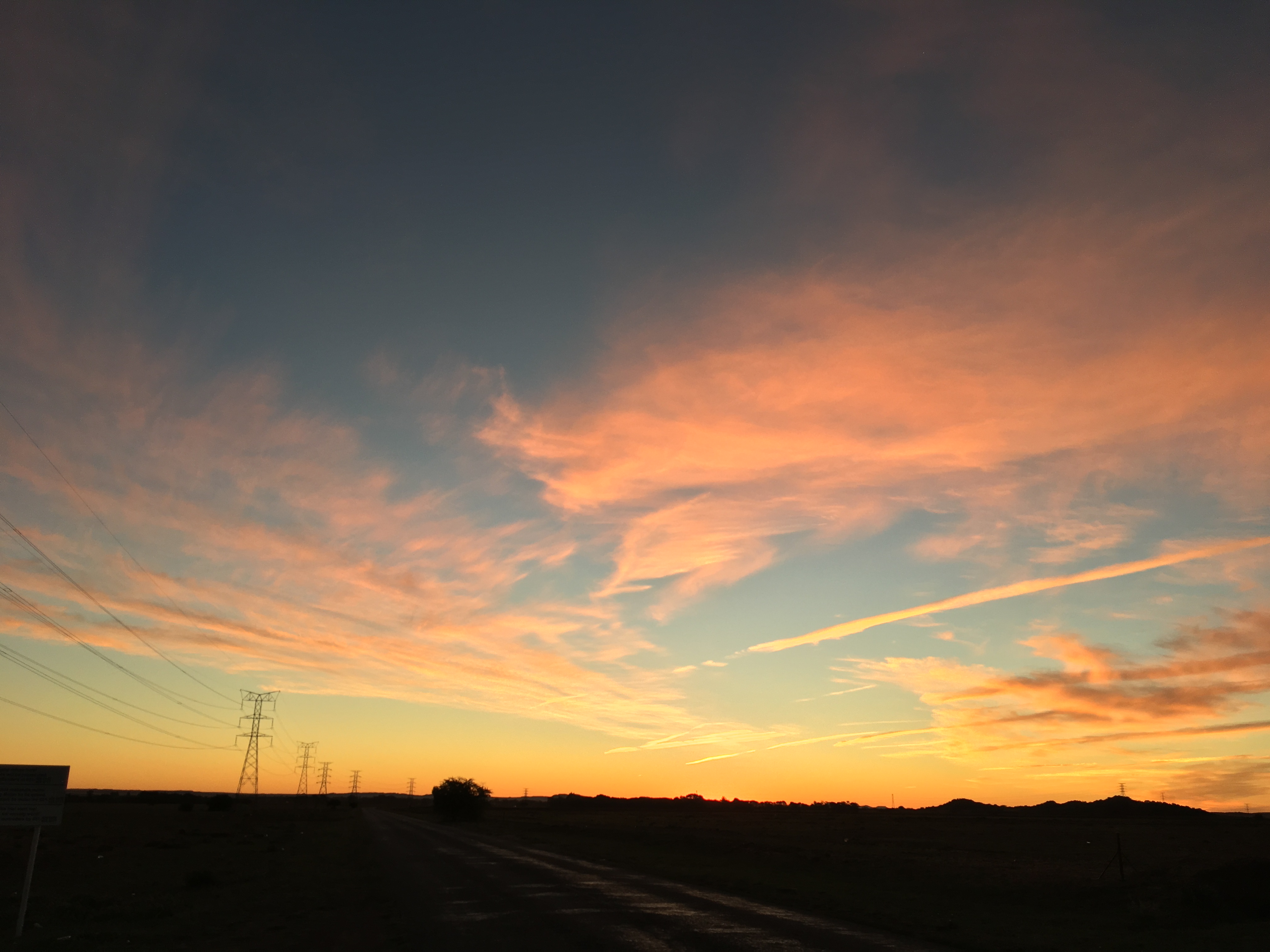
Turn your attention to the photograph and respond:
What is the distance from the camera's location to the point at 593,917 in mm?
22625

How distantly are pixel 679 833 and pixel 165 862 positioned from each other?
5224cm

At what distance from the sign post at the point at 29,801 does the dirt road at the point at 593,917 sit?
1023 centimetres

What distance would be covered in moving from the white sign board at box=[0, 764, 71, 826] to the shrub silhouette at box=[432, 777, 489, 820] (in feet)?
434

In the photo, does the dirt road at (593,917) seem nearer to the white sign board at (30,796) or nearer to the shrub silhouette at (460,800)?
the white sign board at (30,796)

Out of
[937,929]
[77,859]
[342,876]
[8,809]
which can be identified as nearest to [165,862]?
[77,859]

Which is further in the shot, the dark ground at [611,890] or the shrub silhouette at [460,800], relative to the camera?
the shrub silhouette at [460,800]

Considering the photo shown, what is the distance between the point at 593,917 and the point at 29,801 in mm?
15828

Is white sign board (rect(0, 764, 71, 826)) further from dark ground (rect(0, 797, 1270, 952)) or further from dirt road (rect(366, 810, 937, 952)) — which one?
dirt road (rect(366, 810, 937, 952))

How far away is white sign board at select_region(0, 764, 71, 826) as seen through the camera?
20391 mm

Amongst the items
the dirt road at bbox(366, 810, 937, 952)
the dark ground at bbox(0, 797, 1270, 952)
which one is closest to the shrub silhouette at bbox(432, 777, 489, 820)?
the dark ground at bbox(0, 797, 1270, 952)

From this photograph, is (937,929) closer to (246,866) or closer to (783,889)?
(783,889)

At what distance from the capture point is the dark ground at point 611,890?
2122 cm

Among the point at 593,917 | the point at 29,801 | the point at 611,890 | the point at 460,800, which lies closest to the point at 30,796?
the point at 29,801

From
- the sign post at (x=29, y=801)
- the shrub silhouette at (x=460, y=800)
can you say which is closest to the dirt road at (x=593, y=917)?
the sign post at (x=29, y=801)
